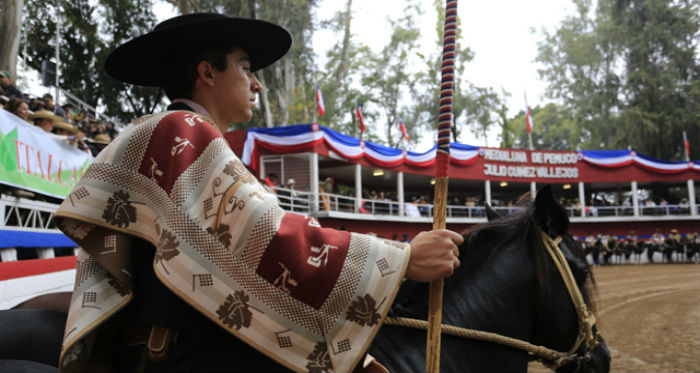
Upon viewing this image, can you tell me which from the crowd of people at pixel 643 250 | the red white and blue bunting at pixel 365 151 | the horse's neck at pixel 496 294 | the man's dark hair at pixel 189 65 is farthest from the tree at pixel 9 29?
the crowd of people at pixel 643 250

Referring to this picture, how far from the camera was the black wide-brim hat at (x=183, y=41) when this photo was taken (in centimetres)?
136

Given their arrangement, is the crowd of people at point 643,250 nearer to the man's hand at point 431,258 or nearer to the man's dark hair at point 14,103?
the man's dark hair at point 14,103

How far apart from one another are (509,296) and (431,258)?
84 centimetres

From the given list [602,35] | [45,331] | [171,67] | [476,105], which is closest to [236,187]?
[171,67]

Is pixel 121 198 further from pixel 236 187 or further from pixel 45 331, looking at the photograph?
pixel 45 331

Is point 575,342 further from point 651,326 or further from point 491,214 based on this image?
point 651,326

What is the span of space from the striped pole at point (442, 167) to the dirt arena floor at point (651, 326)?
134 centimetres

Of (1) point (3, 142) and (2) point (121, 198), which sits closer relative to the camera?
(2) point (121, 198)

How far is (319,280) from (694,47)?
4125 cm

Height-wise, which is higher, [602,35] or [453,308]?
[602,35]

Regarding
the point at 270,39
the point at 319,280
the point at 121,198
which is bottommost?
the point at 319,280

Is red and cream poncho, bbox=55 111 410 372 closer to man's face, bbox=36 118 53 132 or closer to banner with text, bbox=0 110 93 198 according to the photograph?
banner with text, bbox=0 110 93 198

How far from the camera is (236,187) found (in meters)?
1.09

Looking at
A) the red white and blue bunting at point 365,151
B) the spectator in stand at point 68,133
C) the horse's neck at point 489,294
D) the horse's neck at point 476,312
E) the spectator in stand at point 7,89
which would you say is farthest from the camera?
the red white and blue bunting at point 365,151
